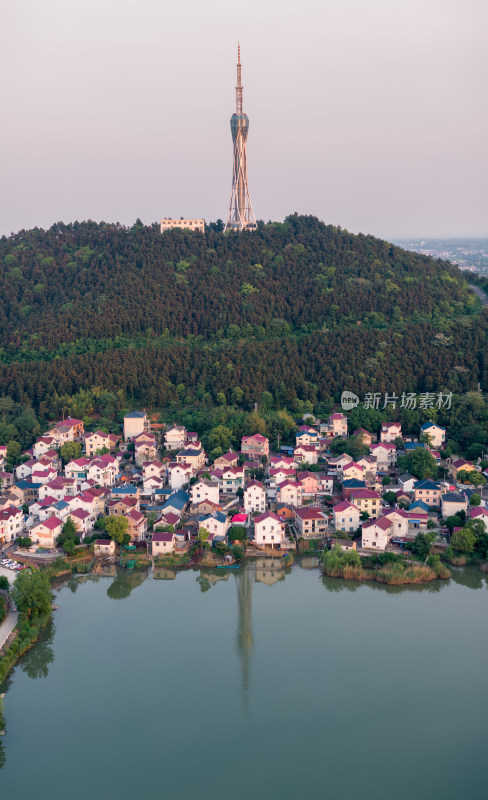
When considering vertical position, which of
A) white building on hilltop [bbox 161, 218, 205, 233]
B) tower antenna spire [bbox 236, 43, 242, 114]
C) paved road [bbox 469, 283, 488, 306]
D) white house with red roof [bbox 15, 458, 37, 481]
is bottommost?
white house with red roof [bbox 15, 458, 37, 481]

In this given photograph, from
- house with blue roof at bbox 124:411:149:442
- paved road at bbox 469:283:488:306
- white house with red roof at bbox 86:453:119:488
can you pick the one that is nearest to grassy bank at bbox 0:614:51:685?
white house with red roof at bbox 86:453:119:488

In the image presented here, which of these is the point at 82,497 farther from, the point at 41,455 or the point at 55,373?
the point at 55,373

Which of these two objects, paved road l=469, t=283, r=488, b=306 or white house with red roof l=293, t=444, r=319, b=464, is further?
paved road l=469, t=283, r=488, b=306

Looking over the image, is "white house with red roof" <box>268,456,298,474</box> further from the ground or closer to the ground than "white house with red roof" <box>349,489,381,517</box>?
closer to the ground

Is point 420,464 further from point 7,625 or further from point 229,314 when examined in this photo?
point 229,314

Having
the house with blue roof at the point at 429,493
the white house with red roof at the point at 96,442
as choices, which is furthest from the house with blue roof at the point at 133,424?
the house with blue roof at the point at 429,493

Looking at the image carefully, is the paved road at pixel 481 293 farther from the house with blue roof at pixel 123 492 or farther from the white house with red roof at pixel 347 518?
the house with blue roof at pixel 123 492

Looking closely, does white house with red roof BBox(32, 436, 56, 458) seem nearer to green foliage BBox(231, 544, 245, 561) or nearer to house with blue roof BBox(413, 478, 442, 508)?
green foliage BBox(231, 544, 245, 561)
